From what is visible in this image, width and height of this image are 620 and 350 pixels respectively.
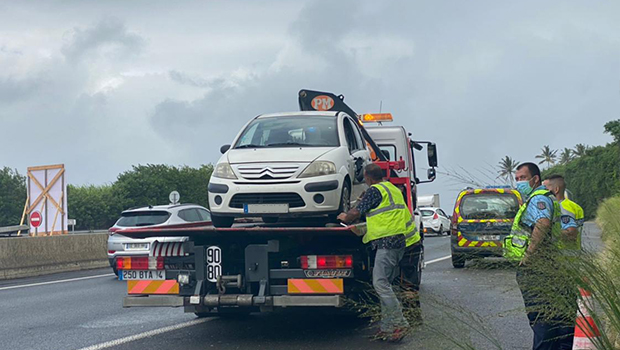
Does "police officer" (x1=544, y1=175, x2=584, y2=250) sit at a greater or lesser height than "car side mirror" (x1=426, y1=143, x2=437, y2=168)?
lesser

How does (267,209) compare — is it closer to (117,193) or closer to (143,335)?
(143,335)

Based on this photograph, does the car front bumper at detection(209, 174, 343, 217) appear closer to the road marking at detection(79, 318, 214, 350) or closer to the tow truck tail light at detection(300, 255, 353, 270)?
the tow truck tail light at detection(300, 255, 353, 270)

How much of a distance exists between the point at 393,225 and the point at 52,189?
17.1 meters

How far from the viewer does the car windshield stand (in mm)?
9539

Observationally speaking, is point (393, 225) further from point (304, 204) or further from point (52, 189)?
point (52, 189)

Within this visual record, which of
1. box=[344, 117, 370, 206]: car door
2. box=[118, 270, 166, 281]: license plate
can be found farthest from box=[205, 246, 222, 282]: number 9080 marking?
box=[344, 117, 370, 206]: car door

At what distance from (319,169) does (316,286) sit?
1.41 metres

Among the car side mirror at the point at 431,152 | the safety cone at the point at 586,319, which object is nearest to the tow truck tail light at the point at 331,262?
the safety cone at the point at 586,319

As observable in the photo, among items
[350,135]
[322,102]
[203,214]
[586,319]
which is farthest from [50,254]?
[586,319]

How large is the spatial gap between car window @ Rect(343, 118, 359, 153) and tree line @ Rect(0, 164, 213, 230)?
51681mm

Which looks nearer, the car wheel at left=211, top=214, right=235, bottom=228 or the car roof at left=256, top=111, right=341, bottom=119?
the car wheel at left=211, top=214, right=235, bottom=228

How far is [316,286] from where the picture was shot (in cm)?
795

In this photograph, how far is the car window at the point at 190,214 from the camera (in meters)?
17.5

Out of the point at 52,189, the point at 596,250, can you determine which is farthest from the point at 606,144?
the point at 596,250
